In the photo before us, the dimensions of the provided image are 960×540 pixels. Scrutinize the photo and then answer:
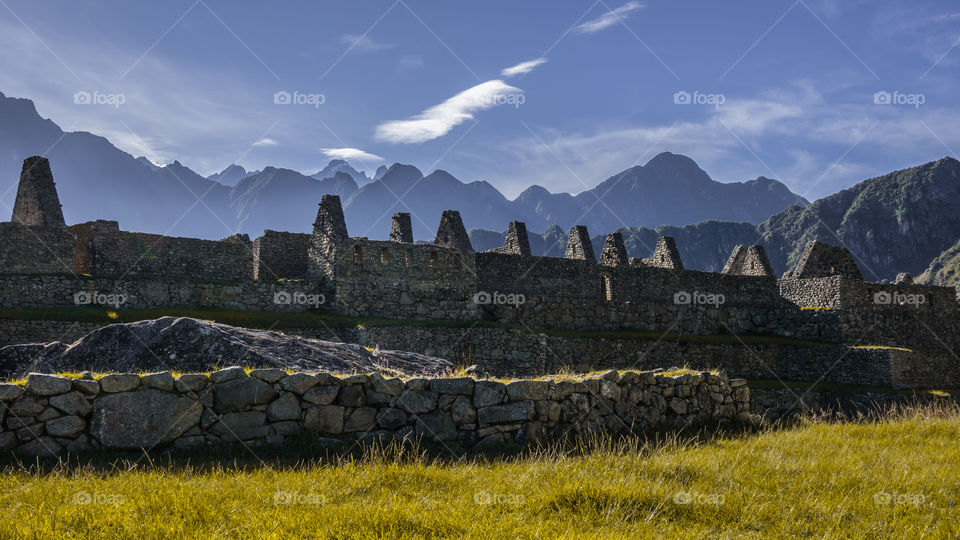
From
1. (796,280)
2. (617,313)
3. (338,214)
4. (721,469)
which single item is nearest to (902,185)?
(796,280)

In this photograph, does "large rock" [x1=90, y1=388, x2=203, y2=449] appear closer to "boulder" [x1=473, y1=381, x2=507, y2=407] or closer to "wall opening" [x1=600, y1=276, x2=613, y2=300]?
"boulder" [x1=473, y1=381, x2=507, y2=407]

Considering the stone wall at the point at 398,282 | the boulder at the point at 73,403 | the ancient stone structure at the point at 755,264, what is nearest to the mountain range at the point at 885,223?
the ancient stone structure at the point at 755,264

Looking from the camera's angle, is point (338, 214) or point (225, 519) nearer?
point (225, 519)

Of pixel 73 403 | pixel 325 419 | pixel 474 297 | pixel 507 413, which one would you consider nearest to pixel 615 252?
pixel 474 297

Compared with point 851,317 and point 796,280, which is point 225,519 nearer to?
point 851,317

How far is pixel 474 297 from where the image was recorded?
2484cm

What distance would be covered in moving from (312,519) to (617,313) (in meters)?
21.4

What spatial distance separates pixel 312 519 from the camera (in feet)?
17.7

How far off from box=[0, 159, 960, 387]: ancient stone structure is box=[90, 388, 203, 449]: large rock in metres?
12.5

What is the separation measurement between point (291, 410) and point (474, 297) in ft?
55.1

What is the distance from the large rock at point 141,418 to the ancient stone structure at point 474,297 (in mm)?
12527

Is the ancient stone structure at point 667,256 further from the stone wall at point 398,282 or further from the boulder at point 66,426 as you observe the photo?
the boulder at point 66,426

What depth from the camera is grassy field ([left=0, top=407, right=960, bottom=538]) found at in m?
5.34

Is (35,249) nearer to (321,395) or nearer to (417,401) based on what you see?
(321,395)
